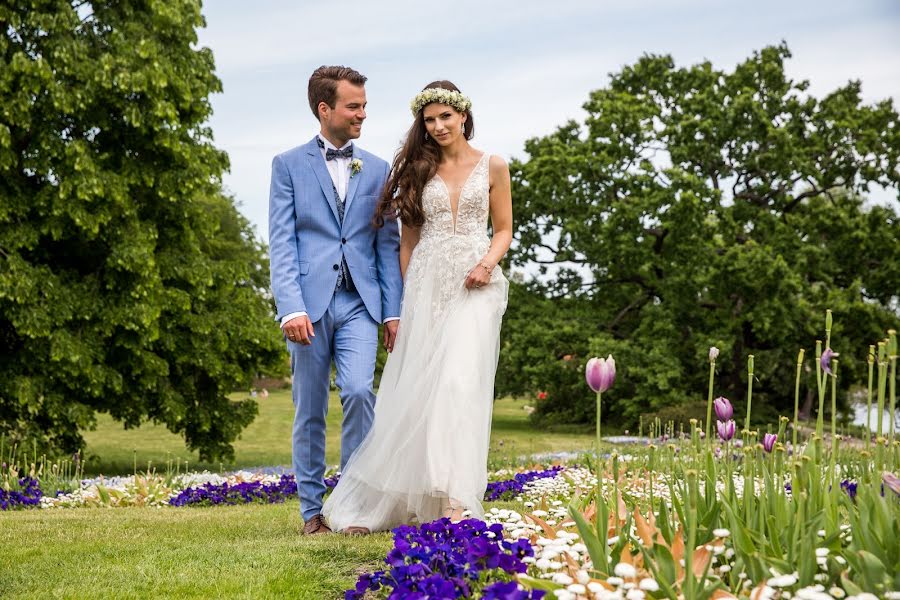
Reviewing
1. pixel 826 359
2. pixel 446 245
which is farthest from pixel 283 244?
pixel 826 359

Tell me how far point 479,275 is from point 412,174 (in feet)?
2.60

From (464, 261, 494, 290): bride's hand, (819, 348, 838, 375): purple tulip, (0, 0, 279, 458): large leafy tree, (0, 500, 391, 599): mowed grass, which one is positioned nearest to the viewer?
(819, 348, 838, 375): purple tulip

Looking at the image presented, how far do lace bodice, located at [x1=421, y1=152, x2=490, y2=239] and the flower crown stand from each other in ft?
1.21

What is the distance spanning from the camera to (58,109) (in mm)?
15102

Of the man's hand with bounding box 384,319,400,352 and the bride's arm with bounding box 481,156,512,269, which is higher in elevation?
the bride's arm with bounding box 481,156,512,269

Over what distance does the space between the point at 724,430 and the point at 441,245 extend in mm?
2063

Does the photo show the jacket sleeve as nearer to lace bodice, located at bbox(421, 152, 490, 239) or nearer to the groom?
the groom

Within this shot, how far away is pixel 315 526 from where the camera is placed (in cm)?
550

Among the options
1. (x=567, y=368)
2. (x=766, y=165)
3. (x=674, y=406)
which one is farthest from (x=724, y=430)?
(x=766, y=165)

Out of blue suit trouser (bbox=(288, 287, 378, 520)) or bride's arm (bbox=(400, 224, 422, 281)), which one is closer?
blue suit trouser (bbox=(288, 287, 378, 520))

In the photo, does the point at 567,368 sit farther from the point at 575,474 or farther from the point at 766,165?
the point at 575,474

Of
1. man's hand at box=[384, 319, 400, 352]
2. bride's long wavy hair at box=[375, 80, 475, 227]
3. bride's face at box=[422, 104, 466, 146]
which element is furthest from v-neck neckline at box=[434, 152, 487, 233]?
man's hand at box=[384, 319, 400, 352]

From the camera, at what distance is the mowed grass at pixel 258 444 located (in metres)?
18.2

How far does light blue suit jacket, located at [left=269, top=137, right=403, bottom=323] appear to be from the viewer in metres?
5.41
